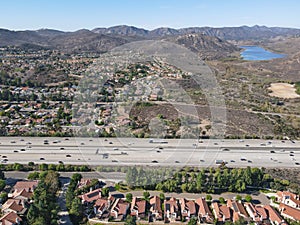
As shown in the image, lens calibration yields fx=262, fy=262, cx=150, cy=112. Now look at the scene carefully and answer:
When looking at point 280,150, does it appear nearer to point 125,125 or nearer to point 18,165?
point 125,125

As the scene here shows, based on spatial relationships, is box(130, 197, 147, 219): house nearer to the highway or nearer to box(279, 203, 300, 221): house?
the highway

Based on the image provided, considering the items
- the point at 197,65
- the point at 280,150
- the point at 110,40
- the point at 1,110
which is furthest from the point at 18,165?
the point at 110,40

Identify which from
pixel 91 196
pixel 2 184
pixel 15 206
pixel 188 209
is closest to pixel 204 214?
pixel 188 209

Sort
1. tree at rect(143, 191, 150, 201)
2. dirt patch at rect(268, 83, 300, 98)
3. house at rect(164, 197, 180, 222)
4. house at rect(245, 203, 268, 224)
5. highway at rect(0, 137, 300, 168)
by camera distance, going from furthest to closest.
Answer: dirt patch at rect(268, 83, 300, 98) < highway at rect(0, 137, 300, 168) < tree at rect(143, 191, 150, 201) < house at rect(164, 197, 180, 222) < house at rect(245, 203, 268, 224)

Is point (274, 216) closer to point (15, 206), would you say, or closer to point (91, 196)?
point (91, 196)

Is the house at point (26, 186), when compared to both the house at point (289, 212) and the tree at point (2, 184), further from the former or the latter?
the house at point (289, 212)

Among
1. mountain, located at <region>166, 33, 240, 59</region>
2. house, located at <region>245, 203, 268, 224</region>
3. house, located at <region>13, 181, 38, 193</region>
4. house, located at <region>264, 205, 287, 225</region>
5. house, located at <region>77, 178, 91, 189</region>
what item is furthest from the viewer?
mountain, located at <region>166, 33, 240, 59</region>

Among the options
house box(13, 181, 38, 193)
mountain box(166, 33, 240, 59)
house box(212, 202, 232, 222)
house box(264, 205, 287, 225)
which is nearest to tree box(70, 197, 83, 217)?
house box(13, 181, 38, 193)

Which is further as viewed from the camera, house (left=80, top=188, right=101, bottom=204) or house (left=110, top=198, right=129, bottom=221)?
house (left=80, top=188, right=101, bottom=204)

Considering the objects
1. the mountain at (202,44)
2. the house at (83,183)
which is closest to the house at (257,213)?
the house at (83,183)
